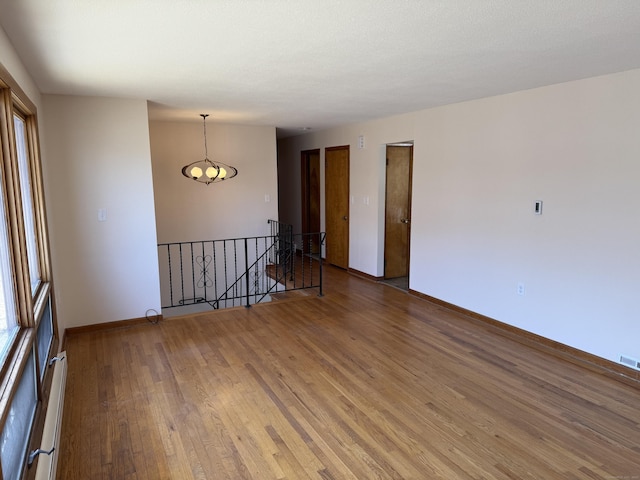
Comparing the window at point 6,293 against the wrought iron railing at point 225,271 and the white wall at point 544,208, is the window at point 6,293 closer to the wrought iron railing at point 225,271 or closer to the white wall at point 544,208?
the wrought iron railing at point 225,271

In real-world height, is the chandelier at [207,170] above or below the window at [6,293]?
above

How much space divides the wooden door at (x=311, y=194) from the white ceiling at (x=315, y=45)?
3851 millimetres

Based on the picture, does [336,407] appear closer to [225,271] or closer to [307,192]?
[225,271]

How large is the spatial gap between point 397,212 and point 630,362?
3.56m

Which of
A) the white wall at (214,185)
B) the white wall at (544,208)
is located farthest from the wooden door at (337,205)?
the white wall at (544,208)

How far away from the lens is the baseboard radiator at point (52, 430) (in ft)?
6.49

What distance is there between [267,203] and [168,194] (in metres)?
1.54

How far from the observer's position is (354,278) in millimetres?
6562

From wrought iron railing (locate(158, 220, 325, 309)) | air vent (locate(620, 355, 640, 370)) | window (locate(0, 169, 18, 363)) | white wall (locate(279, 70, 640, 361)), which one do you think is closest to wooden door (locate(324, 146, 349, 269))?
wrought iron railing (locate(158, 220, 325, 309))

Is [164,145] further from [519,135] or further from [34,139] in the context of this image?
[519,135]

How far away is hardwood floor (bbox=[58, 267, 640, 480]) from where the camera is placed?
2.33 m

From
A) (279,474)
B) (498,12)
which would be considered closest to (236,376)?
(279,474)

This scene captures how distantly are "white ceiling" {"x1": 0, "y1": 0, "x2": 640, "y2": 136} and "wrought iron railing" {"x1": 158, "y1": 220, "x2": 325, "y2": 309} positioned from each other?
2.93 m

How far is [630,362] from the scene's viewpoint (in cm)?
329
